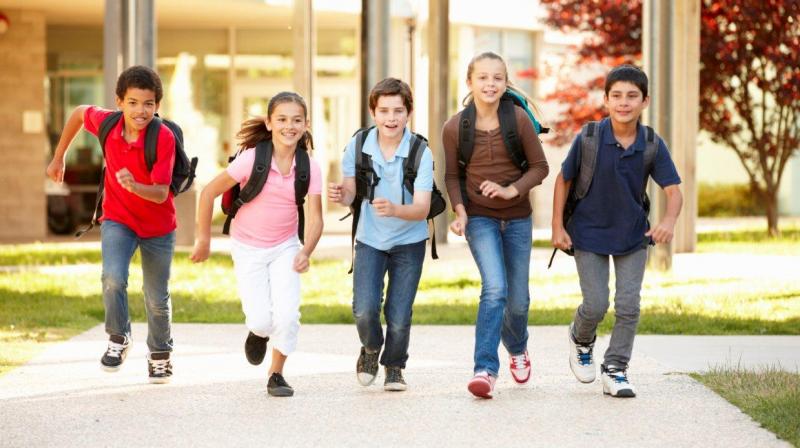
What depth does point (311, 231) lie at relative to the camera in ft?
22.5

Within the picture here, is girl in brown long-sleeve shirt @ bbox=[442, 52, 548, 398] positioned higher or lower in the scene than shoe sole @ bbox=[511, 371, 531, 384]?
higher

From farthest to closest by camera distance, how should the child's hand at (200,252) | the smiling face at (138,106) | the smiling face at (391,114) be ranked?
the smiling face at (138,106)
the smiling face at (391,114)
the child's hand at (200,252)

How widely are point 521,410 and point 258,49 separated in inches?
710

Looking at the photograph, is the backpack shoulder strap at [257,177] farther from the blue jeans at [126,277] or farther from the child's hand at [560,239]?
the child's hand at [560,239]

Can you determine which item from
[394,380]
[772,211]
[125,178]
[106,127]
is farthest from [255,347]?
[772,211]

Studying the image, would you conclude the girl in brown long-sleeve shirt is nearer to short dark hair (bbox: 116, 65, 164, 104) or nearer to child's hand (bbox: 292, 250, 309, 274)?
child's hand (bbox: 292, 250, 309, 274)

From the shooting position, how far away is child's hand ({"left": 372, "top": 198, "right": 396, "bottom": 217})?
660cm

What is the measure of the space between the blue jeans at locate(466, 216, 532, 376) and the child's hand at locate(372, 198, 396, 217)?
58 centimetres

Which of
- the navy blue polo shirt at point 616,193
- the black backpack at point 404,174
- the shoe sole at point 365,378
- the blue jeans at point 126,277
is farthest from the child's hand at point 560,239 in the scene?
the blue jeans at point 126,277

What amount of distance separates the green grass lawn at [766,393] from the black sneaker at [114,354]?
297 cm

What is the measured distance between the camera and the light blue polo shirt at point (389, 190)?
23.0ft

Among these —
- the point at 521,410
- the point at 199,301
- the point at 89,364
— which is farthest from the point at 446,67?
the point at 521,410

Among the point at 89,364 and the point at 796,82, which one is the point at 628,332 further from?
the point at 796,82

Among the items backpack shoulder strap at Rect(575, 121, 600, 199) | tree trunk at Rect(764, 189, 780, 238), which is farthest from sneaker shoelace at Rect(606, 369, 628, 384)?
tree trunk at Rect(764, 189, 780, 238)
